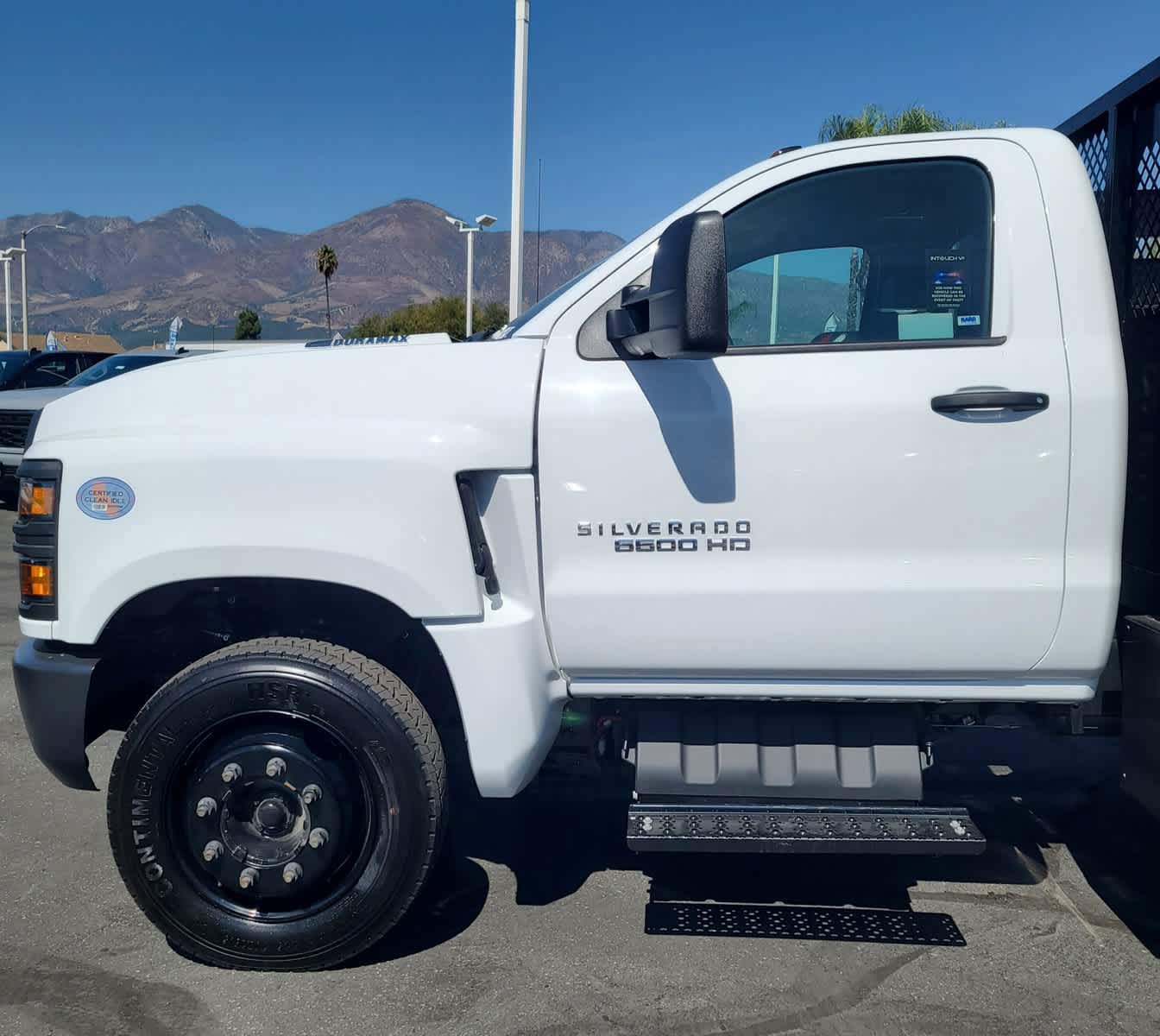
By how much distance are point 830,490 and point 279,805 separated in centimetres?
171

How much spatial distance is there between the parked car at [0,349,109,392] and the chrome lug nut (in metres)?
12.2

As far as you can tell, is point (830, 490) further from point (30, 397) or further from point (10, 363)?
point (10, 363)

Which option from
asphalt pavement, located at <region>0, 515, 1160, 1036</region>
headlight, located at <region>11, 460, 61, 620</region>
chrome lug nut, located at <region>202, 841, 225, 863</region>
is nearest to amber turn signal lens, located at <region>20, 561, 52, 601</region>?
headlight, located at <region>11, 460, 61, 620</region>

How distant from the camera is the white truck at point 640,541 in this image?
2.93 metres

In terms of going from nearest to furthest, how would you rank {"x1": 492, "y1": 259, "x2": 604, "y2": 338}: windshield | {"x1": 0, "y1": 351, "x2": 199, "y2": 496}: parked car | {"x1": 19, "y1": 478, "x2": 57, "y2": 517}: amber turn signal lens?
{"x1": 19, "y1": 478, "x2": 57, "y2": 517}: amber turn signal lens, {"x1": 492, "y1": 259, "x2": 604, "y2": 338}: windshield, {"x1": 0, "y1": 351, "x2": 199, "y2": 496}: parked car

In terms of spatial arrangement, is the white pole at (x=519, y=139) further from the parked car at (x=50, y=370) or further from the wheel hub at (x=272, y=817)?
the wheel hub at (x=272, y=817)

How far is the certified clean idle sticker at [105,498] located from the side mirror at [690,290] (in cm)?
148

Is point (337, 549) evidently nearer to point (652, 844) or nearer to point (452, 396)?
point (452, 396)

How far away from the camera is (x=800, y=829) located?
305 cm

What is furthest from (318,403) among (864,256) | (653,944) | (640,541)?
(653,944)

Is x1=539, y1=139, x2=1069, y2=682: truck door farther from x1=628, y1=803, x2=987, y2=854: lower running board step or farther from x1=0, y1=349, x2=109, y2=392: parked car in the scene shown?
x1=0, y1=349, x2=109, y2=392: parked car

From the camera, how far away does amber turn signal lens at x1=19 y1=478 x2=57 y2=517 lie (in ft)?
10.2

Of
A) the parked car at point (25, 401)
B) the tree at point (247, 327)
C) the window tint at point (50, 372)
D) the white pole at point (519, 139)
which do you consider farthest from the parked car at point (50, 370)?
the tree at point (247, 327)

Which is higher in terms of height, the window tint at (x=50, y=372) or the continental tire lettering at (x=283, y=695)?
the window tint at (x=50, y=372)
